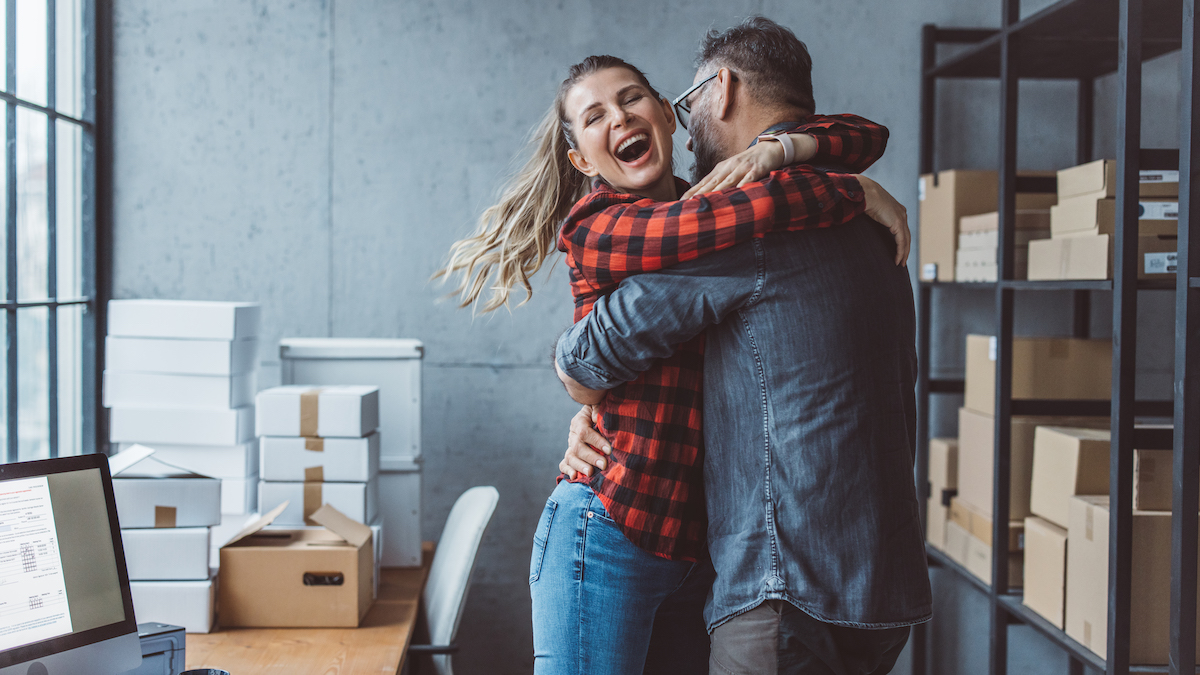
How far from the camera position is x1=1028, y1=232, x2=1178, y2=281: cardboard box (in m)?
2.04

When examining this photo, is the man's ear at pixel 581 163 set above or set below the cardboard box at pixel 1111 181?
below

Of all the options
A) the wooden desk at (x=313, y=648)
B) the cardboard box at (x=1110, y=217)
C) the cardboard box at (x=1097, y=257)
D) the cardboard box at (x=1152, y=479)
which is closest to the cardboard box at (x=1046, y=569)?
the cardboard box at (x=1152, y=479)

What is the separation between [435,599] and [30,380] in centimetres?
137

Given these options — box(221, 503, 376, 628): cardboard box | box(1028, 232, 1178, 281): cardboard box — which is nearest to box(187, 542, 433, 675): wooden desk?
box(221, 503, 376, 628): cardboard box

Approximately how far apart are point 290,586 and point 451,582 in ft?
1.32

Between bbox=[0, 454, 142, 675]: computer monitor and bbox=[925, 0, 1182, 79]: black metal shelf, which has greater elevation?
bbox=[925, 0, 1182, 79]: black metal shelf

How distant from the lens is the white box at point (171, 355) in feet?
7.84

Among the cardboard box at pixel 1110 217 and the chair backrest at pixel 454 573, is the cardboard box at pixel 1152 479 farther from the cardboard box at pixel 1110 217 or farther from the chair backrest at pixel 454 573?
the chair backrest at pixel 454 573

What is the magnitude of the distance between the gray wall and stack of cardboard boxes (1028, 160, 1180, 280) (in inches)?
36.5

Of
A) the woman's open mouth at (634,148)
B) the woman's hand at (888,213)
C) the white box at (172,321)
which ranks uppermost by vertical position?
the woman's open mouth at (634,148)

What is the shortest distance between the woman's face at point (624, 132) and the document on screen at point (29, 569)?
1138 mm

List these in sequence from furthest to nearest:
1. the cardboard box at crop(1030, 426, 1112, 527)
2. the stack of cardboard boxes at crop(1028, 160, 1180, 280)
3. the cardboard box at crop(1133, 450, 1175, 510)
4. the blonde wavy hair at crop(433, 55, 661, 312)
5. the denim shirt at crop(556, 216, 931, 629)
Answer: the cardboard box at crop(1030, 426, 1112, 527)
the stack of cardboard boxes at crop(1028, 160, 1180, 280)
the cardboard box at crop(1133, 450, 1175, 510)
the blonde wavy hair at crop(433, 55, 661, 312)
the denim shirt at crop(556, 216, 931, 629)

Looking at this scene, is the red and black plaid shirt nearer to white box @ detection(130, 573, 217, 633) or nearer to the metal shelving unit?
the metal shelving unit

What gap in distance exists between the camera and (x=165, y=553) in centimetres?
197
